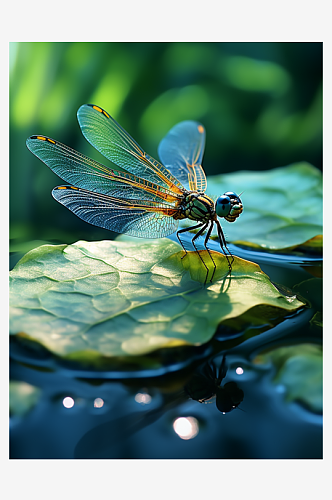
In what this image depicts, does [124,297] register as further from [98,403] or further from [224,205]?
[224,205]

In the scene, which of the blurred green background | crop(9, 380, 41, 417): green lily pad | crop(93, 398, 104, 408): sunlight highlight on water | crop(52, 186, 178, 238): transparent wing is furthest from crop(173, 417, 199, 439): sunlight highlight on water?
the blurred green background

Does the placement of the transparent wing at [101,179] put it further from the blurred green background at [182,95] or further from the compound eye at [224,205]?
the blurred green background at [182,95]

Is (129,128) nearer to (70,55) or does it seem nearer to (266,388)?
(70,55)

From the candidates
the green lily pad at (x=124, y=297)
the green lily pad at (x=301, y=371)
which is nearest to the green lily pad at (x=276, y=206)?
the green lily pad at (x=124, y=297)

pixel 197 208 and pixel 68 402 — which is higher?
pixel 197 208

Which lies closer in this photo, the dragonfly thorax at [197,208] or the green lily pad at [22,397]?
the green lily pad at [22,397]

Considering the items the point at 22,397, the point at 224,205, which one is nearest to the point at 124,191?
the point at 224,205

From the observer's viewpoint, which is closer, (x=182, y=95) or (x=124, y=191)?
(x=124, y=191)
